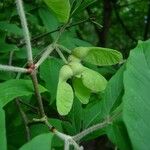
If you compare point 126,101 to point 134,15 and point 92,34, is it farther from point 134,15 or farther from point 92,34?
point 92,34

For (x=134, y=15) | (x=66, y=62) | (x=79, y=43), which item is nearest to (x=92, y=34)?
(x=134, y=15)

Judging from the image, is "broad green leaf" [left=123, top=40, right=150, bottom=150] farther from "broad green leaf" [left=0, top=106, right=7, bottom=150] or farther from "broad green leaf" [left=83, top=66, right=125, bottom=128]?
"broad green leaf" [left=0, top=106, right=7, bottom=150]

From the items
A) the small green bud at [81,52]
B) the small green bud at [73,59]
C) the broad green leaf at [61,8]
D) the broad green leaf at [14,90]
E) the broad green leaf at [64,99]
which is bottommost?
the broad green leaf at [14,90]

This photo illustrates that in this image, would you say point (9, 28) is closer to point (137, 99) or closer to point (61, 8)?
point (61, 8)

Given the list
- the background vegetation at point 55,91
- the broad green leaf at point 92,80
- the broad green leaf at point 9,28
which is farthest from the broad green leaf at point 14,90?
the broad green leaf at point 9,28

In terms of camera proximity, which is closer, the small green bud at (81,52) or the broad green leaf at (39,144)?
the broad green leaf at (39,144)

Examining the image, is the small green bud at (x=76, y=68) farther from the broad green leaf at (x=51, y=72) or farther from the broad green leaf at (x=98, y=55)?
the broad green leaf at (x=51, y=72)

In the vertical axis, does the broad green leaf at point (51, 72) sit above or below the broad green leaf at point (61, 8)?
below
